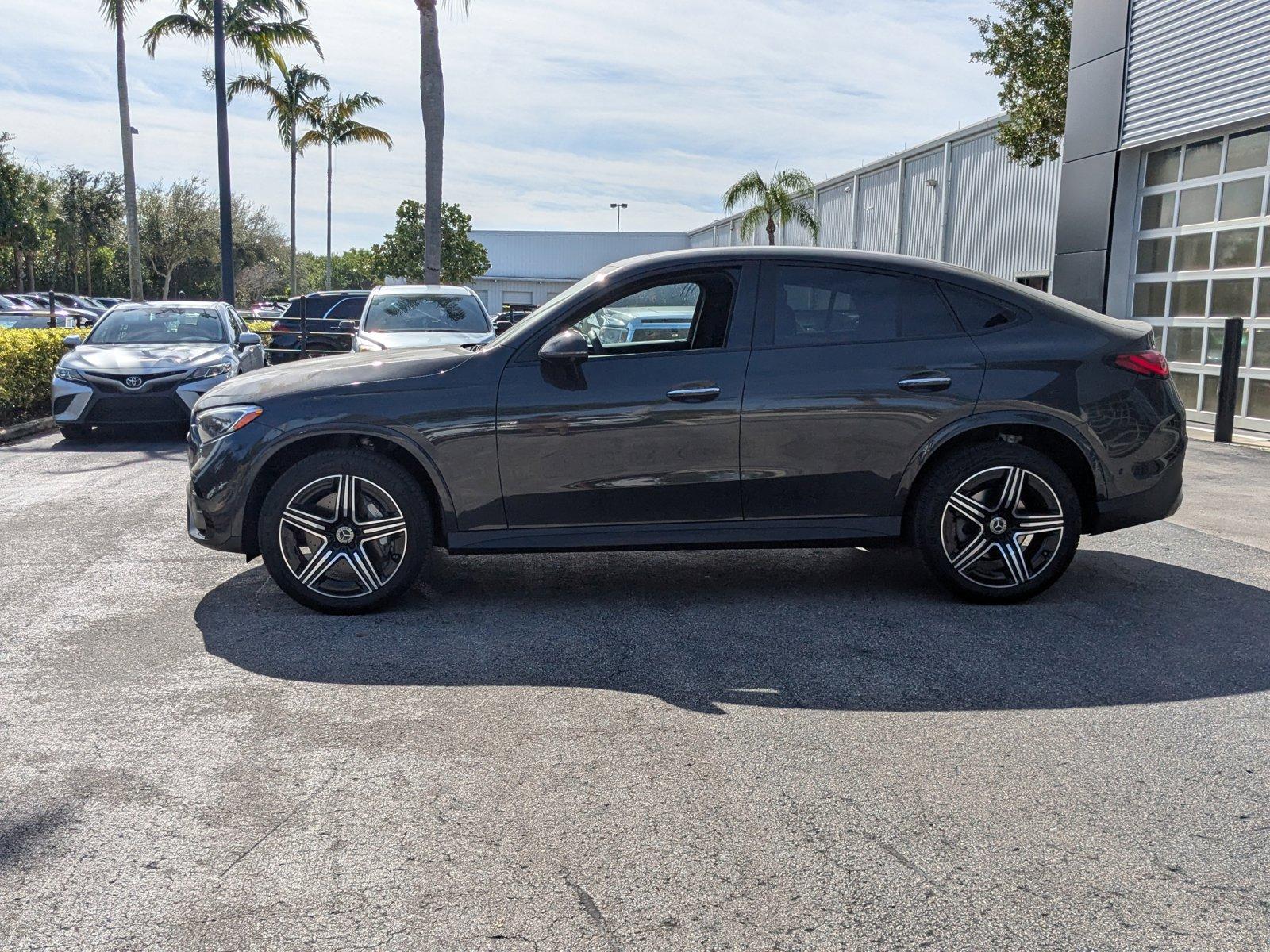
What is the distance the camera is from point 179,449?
12.0 metres

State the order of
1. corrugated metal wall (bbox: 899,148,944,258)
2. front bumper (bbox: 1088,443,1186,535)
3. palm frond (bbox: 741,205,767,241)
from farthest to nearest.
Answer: palm frond (bbox: 741,205,767,241) < corrugated metal wall (bbox: 899,148,944,258) < front bumper (bbox: 1088,443,1186,535)

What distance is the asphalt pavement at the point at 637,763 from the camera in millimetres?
2727

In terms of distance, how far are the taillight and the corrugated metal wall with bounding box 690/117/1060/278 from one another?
15.7 m

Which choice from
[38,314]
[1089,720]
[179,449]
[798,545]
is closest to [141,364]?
[179,449]

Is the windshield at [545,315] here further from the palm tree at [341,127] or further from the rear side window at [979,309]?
the palm tree at [341,127]

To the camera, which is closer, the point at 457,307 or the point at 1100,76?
the point at 457,307

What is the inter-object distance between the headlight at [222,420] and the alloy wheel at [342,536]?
430 millimetres

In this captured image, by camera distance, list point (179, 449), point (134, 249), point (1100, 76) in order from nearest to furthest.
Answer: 1. point (179, 449)
2. point (1100, 76)
3. point (134, 249)

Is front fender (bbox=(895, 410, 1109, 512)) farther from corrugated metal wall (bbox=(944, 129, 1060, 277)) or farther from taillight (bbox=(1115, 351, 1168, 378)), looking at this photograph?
corrugated metal wall (bbox=(944, 129, 1060, 277))

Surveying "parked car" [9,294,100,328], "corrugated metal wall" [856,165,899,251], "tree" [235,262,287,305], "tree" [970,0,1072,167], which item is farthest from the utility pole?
"tree" [235,262,287,305]

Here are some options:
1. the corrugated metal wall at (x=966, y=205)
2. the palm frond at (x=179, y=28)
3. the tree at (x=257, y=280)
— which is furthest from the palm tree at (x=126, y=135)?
the tree at (x=257, y=280)

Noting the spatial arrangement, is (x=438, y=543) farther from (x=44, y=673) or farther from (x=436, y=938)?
(x=436, y=938)

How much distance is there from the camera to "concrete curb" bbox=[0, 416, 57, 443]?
42.0 feet

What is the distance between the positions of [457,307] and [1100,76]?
9342mm
